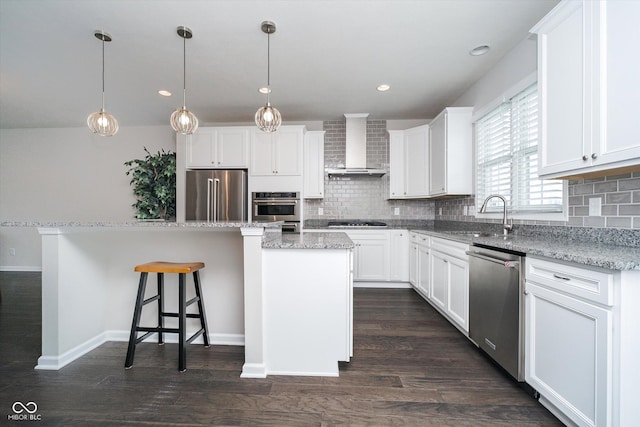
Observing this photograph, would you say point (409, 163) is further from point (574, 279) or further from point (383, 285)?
point (574, 279)

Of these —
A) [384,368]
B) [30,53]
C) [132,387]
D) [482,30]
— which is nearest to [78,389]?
[132,387]

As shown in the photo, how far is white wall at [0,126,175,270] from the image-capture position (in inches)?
193

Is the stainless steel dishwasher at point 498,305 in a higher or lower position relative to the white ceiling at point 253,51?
lower

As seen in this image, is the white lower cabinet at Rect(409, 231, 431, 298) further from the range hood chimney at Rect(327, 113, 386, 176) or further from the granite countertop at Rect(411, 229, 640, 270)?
the granite countertop at Rect(411, 229, 640, 270)

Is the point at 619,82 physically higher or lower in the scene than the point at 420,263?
higher

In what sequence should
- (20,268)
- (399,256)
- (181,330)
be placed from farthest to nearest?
(20,268) → (399,256) → (181,330)

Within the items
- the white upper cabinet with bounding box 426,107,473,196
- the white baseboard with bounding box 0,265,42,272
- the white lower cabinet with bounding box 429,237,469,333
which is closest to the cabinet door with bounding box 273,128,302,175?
the white upper cabinet with bounding box 426,107,473,196

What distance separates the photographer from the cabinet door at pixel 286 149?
3.97m

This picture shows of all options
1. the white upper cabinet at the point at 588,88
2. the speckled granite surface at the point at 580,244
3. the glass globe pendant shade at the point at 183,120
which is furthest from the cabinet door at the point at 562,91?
the glass globe pendant shade at the point at 183,120

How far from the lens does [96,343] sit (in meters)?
2.15

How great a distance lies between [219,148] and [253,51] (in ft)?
5.95

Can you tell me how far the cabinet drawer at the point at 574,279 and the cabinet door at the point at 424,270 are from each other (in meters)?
1.58

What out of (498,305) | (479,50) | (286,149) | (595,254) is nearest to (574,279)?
(595,254)

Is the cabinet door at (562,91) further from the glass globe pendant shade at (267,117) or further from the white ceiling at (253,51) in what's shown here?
the glass globe pendant shade at (267,117)
